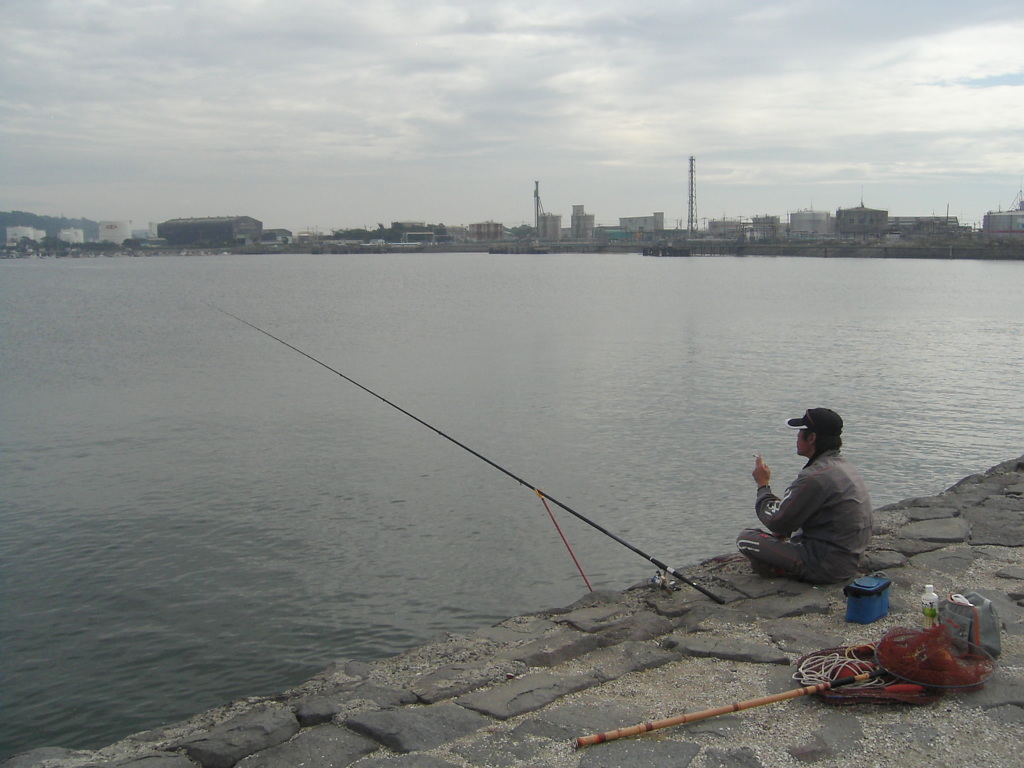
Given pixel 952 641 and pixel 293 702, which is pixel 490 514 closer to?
pixel 293 702

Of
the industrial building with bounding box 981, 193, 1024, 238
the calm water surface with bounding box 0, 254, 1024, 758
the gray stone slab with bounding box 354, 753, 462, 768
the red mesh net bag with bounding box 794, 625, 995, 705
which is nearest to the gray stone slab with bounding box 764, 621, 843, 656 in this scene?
the red mesh net bag with bounding box 794, 625, 995, 705

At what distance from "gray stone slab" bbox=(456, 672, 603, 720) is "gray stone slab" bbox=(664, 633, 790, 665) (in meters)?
0.62

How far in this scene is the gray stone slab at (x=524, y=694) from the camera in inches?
167

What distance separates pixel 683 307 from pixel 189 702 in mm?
33394

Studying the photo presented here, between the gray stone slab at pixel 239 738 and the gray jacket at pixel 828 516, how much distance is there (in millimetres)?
3190

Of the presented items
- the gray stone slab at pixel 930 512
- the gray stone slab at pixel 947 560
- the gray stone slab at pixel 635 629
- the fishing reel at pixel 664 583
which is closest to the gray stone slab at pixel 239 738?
the gray stone slab at pixel 635 629

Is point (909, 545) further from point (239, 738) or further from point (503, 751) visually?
point (239, 738)

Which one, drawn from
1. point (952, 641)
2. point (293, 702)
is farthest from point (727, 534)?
point (293, 702)

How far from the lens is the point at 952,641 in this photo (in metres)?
4.14

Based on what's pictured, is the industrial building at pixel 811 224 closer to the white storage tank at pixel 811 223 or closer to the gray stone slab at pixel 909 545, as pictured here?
the white storage tank at pixel 811 223

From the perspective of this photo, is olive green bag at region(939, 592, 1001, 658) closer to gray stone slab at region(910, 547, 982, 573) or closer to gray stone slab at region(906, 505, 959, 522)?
gray stone slab at region(910, 547, 982, 573)

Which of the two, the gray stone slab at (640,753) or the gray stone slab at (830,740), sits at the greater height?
the gray stone slab at (830,740)

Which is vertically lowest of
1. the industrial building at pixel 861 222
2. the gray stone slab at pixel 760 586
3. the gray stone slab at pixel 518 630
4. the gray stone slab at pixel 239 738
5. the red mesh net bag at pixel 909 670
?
the gray stone slab at pixel 518 630

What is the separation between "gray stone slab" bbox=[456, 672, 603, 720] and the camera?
4242 millimetres
